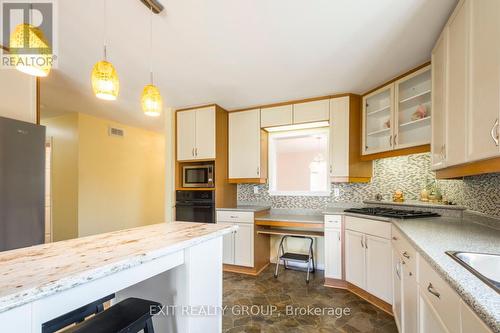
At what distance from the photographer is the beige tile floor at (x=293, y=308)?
194 centimetres

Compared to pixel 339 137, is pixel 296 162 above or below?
below

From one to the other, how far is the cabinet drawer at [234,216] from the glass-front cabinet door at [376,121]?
1.76m

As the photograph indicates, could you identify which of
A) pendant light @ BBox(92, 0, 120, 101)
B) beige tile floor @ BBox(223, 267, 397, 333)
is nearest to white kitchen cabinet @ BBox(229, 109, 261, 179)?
beige tile floor @ BBox(223, 267, 397, 333)

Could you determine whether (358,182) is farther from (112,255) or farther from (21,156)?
(21,156)

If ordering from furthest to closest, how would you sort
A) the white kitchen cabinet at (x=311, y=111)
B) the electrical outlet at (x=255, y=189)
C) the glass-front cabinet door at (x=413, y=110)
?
the electrical outlet at (x=255, y=189) < the white kitchen cabinet at (x=311, y=111) < the glass-front cabinet door at (x=413, y=110)

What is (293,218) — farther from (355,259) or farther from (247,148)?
(247,148)

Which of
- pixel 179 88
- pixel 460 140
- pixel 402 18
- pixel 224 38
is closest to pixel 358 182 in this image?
pixel 460 140

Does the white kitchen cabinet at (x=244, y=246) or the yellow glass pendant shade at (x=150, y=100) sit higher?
the yellow glass pendant shade at (x=150, y=100)

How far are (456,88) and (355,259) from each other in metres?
1.86

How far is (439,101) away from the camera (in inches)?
67.6

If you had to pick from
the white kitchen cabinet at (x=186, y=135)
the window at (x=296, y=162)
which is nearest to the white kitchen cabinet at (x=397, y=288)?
the window at (x=296, y=162)

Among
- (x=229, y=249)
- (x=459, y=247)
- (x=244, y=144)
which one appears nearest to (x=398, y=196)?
Answer: (x=459, y=247)

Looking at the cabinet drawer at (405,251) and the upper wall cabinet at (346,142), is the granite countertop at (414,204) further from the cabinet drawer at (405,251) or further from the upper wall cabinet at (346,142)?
the cabinet drawer at (405,251)

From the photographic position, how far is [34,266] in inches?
31.3
